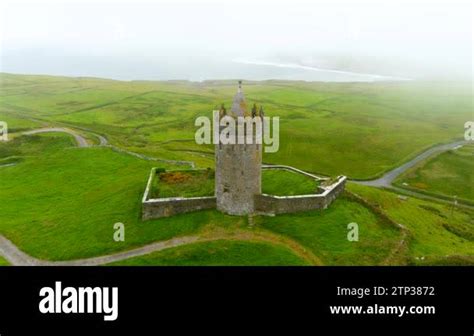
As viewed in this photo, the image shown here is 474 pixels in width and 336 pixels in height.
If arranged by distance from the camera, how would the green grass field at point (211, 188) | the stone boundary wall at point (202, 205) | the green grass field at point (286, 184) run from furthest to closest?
the green grass field at point (286, 184) → the stone boundary wall at point (202, 205) → the green grass field at point (211, 188)

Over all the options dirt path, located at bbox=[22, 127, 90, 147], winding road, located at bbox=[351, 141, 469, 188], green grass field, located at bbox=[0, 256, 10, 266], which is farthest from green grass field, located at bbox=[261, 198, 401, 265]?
dirt path, located at bbox=[22, 127, 90, 147]

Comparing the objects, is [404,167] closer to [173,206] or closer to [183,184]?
[183,184]

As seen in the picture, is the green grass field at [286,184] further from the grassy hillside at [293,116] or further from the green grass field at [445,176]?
the green grass field at [445,176]

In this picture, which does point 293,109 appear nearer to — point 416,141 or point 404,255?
point 416,141

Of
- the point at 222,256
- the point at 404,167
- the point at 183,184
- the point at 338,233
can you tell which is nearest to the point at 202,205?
the point at 222,256

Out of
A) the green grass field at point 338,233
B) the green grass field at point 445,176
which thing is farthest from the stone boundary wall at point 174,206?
the green grass field at point 445,176
